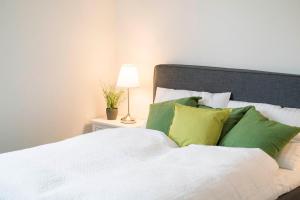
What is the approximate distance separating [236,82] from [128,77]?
1.09 m

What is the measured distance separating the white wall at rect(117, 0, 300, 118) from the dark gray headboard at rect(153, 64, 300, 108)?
0.14 meters

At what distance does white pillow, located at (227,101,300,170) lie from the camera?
2752mm

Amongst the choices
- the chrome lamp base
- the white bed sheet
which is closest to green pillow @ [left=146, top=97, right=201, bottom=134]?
the chrome lamp base

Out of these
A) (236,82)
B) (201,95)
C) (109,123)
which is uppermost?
(236,82)

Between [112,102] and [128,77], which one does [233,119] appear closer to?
[128,77]

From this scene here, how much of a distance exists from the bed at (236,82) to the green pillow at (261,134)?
0.36 m

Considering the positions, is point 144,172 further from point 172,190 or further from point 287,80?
point 287,80

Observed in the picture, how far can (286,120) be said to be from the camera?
301cm

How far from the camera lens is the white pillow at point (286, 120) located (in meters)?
2.75

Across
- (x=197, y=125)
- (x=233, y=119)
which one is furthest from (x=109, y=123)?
(x=233, y=119)

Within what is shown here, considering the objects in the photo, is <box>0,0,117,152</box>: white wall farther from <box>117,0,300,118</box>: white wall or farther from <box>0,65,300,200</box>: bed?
<box>0,65,300,200</box>: bed

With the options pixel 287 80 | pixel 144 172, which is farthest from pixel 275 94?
pixel 144 172

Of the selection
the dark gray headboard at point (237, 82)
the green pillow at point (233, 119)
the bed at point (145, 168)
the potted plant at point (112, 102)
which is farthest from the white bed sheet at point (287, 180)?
the potted plant at point (112, 102)

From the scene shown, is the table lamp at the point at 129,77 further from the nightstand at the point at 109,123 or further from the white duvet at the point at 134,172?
the white duvet at the point at 134,172
